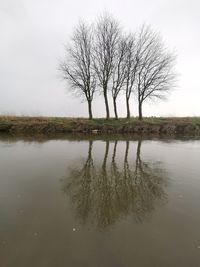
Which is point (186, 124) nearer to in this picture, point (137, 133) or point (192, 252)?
point (137, 133)

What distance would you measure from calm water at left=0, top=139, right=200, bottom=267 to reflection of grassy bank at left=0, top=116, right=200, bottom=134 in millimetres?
12033

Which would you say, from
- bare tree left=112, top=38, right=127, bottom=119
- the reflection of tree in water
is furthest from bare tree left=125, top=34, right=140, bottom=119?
the reflection of tree in water

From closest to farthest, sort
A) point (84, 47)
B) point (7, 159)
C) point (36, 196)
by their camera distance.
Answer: point (36, 196) < point (7, 159) < point (84, 47)

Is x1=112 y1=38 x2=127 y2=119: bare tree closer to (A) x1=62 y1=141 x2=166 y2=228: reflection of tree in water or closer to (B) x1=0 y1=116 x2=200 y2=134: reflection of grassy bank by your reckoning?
(B) x1=0 y1=116 x2=200 y2=134: reflection of grassy bank

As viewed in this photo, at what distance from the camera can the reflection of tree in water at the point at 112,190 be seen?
4156 mm

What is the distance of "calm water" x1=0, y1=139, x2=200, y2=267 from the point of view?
292cm

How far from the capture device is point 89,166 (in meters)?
7.76

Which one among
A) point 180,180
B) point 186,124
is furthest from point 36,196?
point 186,124

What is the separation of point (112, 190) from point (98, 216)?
1.41 m

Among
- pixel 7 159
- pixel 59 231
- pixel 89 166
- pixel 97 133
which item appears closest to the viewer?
pixel 59 231

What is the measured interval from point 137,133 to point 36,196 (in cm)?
1613

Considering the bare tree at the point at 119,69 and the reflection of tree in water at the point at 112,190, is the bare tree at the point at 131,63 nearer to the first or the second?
the bare tree at the point at 119,69

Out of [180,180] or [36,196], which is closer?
[36,196]

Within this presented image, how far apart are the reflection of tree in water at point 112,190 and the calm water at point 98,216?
0.06ft
